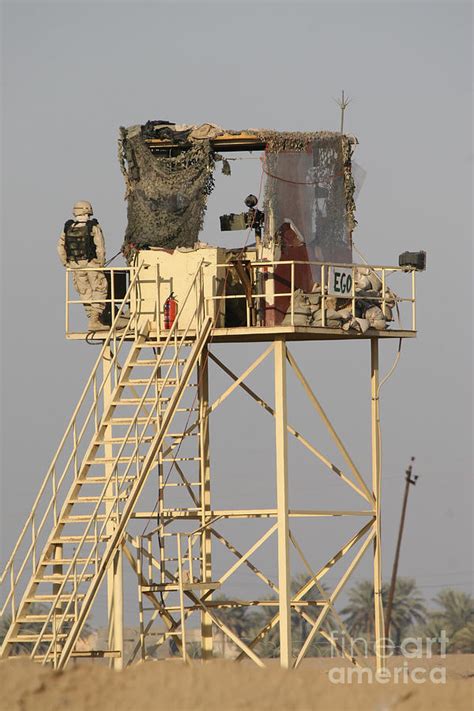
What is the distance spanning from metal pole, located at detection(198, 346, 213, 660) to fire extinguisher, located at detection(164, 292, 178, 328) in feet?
4.25

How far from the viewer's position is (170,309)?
37094 mm

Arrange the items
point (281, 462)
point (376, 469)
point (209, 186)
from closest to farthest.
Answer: point (281, 462) → point (209, 186) → point (376, 469)

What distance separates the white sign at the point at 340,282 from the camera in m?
37.3

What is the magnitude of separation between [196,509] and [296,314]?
4.71 m

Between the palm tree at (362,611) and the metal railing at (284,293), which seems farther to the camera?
the palm tree at (362,611)

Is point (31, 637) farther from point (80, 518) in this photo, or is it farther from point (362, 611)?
point (362, 611)

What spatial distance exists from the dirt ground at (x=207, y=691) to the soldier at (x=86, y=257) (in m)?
10.4

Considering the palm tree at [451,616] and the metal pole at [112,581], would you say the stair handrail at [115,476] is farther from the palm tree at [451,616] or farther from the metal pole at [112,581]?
the palm tree at [451,616]

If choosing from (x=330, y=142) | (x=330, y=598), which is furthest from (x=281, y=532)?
(x=330, y=142)

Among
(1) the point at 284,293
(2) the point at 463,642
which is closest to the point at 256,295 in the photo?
(1) the point at 284,293

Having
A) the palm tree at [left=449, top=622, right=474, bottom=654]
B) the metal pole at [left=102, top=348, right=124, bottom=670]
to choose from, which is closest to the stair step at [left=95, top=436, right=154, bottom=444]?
the metal pole at [left=102, top=348, right=124, bottom=670]

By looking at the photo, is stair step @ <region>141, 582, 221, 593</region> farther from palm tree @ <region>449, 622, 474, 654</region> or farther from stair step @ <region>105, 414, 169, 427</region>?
palm tree @ <region>449, 622, 474, 654</region>

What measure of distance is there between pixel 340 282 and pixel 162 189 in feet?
13.4

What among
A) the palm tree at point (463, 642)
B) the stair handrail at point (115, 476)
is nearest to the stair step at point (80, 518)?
the stair handrail at point (115, 476)
